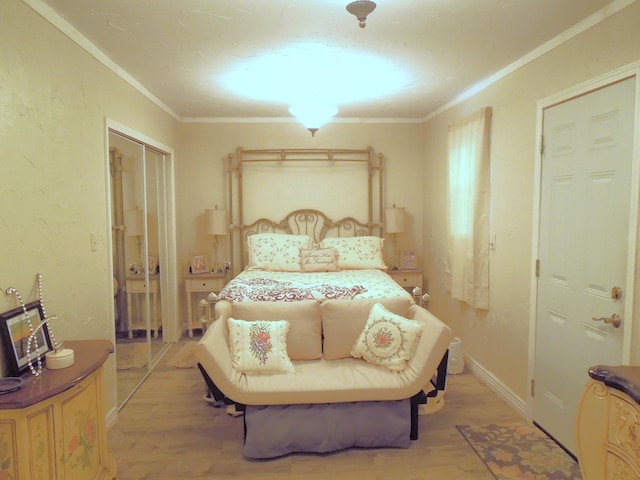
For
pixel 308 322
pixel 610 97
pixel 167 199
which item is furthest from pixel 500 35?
pixel 167 199

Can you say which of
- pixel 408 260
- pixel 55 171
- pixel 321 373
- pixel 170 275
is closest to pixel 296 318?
pixel 321 373

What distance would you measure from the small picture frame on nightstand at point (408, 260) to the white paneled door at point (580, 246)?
2311 millimetres

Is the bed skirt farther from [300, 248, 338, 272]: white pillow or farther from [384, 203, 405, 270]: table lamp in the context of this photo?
[384, 203, 405, 270]: table lamp

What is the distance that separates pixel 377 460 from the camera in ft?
8.38

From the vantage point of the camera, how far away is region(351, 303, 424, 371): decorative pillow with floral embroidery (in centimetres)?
276

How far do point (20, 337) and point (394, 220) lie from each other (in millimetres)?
3853

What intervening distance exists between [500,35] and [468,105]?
1.36 m

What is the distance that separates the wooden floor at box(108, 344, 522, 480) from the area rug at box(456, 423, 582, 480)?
0.08m

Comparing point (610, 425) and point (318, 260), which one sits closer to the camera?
point (610, 425)

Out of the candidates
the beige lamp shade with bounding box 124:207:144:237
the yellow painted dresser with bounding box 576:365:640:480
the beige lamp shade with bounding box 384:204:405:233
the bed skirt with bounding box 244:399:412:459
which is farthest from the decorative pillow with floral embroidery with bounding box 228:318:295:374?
the beige lamp shade with bounding box 384:204:405:233

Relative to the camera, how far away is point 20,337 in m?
1.88

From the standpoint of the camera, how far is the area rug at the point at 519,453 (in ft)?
7.82

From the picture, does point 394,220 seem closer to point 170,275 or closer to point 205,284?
point 205,284

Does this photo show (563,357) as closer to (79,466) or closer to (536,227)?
(536,227)
